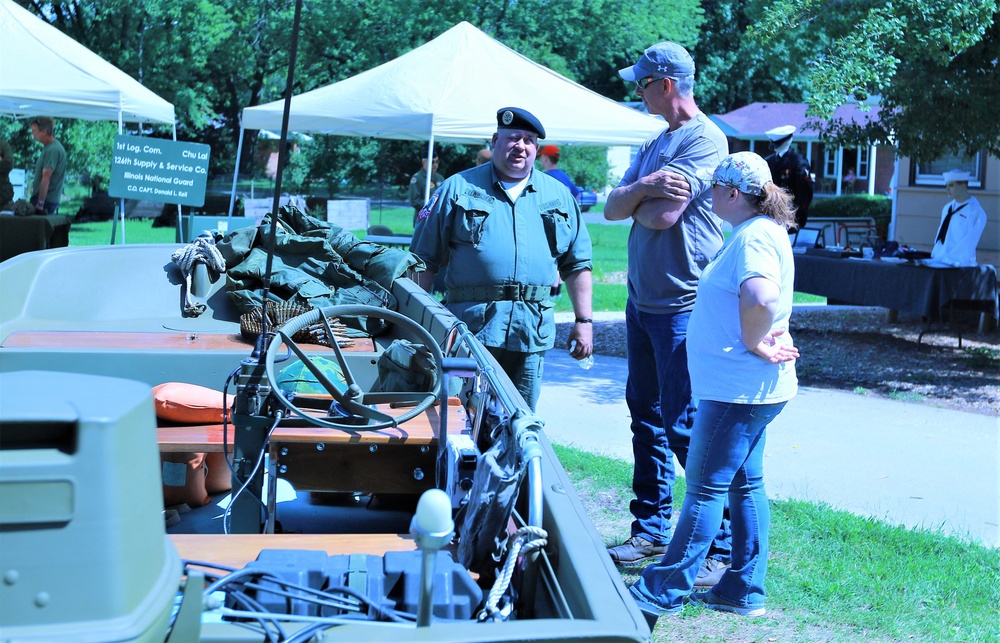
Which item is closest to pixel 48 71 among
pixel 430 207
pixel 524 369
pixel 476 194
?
pixel 430 207

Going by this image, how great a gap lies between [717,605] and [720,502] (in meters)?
0.53

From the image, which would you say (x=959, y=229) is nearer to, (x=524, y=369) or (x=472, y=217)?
(x=524, y=369)

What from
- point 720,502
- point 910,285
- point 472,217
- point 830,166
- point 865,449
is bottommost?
point 865,449

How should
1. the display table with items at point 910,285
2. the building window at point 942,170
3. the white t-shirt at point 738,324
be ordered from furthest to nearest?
the building window at point 942,170, the display table with items at point 910,285, the white t-shirt at point 738,324

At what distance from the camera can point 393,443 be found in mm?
3137

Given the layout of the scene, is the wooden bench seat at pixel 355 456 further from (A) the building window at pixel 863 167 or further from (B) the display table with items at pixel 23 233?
(A) the building window at pixel 863 167

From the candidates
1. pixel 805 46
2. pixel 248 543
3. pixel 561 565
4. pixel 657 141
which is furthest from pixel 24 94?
pixel 561 565

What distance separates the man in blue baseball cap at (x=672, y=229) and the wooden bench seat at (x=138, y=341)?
1.28 m

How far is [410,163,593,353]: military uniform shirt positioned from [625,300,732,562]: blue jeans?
468mm

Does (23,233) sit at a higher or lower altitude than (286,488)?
higher

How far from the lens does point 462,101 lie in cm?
1061

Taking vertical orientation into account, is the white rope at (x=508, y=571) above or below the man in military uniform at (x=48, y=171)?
below

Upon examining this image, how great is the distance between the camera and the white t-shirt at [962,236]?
10.2 metres

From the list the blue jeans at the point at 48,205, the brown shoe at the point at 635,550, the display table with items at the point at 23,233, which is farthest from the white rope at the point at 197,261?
the blue jeans at the point at 48,205
